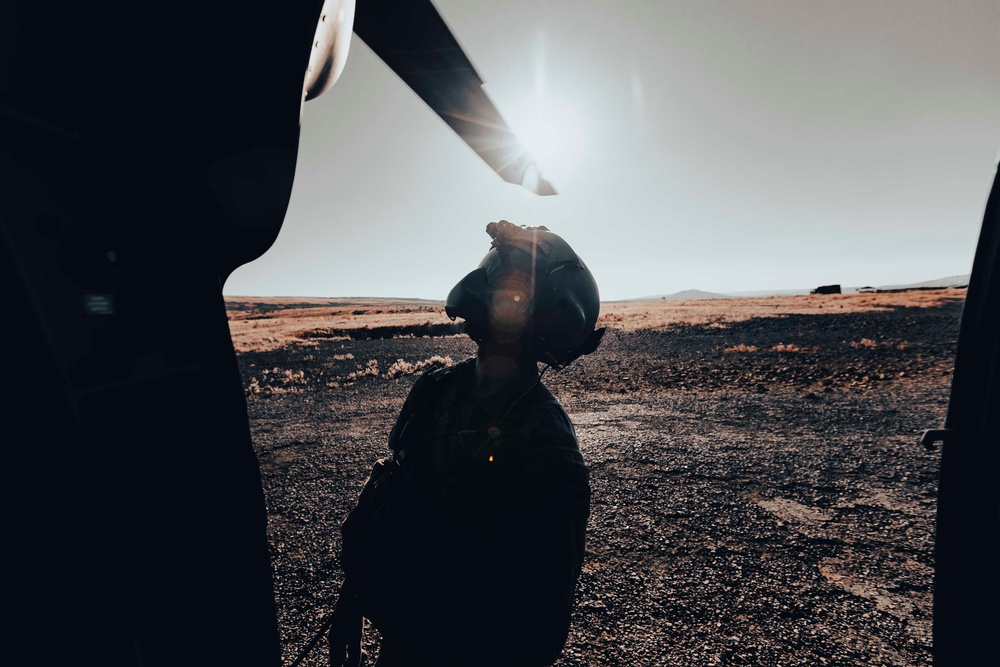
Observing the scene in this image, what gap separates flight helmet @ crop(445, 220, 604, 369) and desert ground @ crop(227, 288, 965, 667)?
2.24 meters

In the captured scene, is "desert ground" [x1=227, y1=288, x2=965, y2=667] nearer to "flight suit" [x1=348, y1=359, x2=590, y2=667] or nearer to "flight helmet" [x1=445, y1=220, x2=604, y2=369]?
"flight suit" [x1=348, y1=359, x2=590, y2=667]

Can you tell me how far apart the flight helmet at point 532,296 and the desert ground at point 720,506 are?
224 cm

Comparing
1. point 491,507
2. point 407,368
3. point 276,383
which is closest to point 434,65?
point 491,507

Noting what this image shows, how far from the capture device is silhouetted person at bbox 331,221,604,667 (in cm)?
132

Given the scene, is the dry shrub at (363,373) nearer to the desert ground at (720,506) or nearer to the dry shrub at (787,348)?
the desert ground at (720,506)

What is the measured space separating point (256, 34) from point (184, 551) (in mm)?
986

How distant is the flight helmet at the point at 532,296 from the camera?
1594mm

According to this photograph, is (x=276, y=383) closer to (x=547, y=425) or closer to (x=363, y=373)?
(x=363, y=373)

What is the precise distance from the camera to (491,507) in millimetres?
1370

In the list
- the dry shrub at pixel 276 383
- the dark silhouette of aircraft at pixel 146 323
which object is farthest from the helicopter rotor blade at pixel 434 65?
the dry shrub at pixel 276 383

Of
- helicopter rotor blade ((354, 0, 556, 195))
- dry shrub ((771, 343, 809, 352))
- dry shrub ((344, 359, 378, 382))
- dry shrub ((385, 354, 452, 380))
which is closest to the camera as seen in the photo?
helicopter rotor blade ((354, 0, 556, 195))

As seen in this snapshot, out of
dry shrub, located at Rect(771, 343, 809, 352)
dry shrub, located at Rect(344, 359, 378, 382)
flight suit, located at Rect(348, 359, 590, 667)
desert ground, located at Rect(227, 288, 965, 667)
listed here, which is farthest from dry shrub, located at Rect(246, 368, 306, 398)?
dry shrub, located at Rect(771, 343, 809, 352)

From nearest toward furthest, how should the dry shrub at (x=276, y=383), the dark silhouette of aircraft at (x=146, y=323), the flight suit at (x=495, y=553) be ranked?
1. the dark silhouette of aircraft at (x=146, y=323)
2. the flight suit at (x=495, y=553)
3. the dry shrub at (x=276, y=383)

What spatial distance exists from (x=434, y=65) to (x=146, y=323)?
105 centimetres
